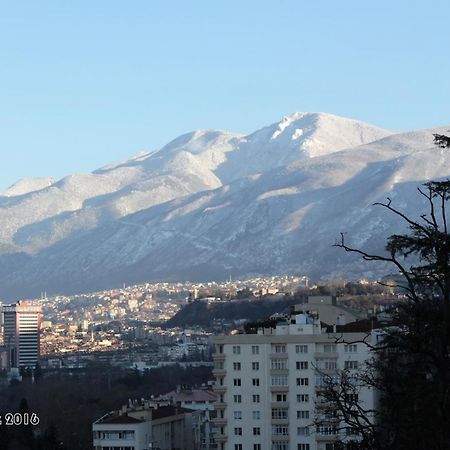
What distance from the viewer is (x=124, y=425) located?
54.7 metres

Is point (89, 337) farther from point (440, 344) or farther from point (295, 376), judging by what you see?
point (440, 344)

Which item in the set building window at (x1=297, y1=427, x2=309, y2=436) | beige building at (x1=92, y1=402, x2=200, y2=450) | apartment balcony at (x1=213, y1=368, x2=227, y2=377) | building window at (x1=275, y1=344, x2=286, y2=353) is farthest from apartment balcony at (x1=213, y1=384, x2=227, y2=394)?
beige building at (x1=92, y1=402, x2=200, y2=450)

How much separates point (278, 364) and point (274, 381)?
0.47m

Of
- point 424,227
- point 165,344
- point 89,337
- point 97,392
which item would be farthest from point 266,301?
point 424,227

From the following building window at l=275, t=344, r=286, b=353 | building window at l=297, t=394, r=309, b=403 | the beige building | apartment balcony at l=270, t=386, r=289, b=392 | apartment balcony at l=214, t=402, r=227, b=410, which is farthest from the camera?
the beige building

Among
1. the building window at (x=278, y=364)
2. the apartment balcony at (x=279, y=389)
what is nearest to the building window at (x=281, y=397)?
the apartment balcony at (x=279, y=389)

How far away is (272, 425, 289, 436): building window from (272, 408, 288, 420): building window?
0.24 meters

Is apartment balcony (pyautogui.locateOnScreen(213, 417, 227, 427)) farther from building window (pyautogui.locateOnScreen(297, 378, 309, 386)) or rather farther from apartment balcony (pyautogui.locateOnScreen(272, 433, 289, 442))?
building window (pyautogui.locateOnScreen(297, 378, 309, 386))

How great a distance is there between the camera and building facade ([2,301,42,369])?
152 meters

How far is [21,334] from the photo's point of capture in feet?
551

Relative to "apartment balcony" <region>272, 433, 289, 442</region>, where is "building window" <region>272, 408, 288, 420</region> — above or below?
above

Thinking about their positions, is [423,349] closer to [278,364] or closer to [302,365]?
[302,365]

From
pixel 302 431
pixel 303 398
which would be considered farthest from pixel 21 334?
pixel 302 431

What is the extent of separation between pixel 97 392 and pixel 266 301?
74447mm
